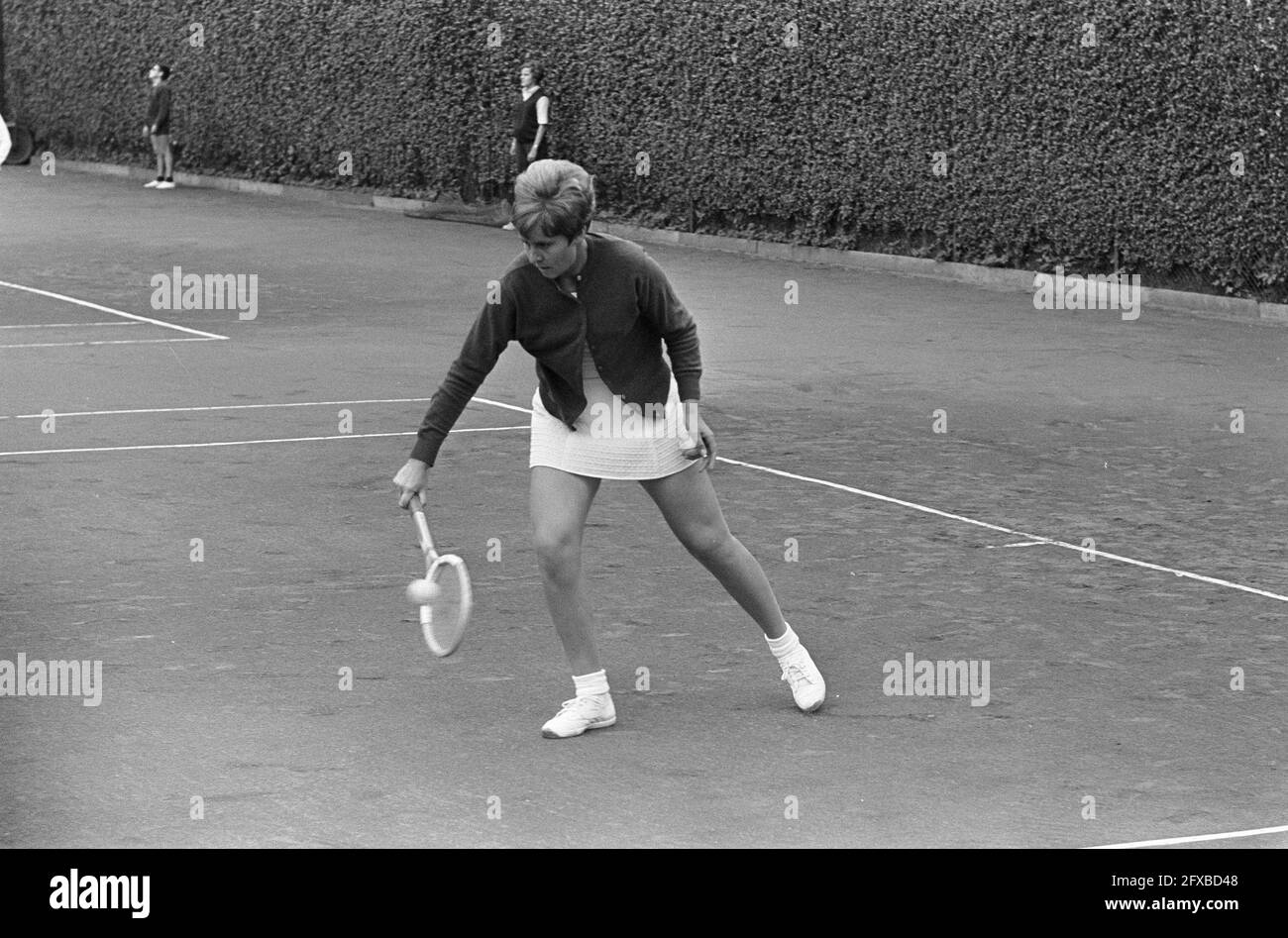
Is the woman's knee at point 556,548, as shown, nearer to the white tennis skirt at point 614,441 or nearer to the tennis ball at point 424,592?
the white tennis skirt at point 614,441

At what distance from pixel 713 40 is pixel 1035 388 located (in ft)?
38.6

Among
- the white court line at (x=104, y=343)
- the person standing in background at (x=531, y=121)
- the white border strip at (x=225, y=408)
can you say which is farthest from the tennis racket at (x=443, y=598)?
the person standing in background at (x=531, y=121)

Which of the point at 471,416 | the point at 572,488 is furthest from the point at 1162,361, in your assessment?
the point at 572,488

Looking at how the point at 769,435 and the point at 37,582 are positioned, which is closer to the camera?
the point at 37,582

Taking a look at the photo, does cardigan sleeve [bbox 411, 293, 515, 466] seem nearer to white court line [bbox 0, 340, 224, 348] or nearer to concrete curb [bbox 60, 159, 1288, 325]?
white court line [bbox 0, 340, 224, 348]

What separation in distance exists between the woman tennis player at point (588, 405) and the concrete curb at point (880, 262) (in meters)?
13.1

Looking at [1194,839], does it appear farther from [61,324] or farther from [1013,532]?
[61,324]

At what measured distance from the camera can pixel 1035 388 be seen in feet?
47.9

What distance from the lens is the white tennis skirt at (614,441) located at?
668cm

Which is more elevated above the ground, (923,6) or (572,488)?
(923,6)

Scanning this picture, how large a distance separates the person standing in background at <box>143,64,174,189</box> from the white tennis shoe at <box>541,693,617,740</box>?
1157 inches

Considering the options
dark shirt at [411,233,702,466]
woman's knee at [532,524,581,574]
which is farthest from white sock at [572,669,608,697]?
dark shirt at [411,233,702,466]

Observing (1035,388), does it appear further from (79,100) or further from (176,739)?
(79,100)

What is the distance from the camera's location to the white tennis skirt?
6676mm
